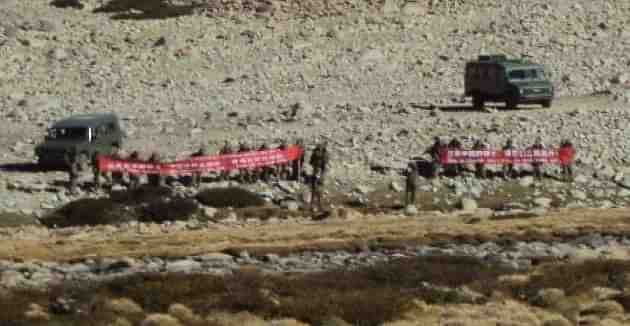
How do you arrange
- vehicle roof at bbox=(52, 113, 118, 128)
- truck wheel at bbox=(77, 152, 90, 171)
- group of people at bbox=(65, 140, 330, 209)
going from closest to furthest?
group of people at bbox=(65, 140, 330, 209) → truck wheel at bbox=(77, 152, 90, 171) → vehicle roof at bbox=(52, 113, 118, 128)

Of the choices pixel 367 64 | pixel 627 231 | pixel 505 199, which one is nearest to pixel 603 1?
pixel 367 64

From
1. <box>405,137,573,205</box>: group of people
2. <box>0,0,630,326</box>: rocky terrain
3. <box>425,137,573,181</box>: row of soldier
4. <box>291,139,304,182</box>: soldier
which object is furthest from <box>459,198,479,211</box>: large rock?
<box>291,139,304,182</box>: soldier

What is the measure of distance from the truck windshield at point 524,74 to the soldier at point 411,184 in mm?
13963

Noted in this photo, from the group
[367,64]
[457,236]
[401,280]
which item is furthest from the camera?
[367,64]

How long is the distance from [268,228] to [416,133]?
15.4m

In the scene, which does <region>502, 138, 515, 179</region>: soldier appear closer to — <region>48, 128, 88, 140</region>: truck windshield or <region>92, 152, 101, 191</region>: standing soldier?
<region>92, 152, 101, 191</region>: standing soldier

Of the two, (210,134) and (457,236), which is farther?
(210,134)

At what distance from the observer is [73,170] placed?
45500mm

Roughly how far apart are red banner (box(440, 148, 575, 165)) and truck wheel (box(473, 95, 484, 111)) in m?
9.67

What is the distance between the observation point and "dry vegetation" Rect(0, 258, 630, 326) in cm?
2602

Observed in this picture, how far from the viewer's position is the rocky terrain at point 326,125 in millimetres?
32438

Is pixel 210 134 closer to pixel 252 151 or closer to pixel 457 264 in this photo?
pixel 252 151

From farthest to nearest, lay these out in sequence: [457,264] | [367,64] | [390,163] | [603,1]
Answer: [603,1], [367,64], [390,163], [457,264]

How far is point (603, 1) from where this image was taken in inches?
2950
